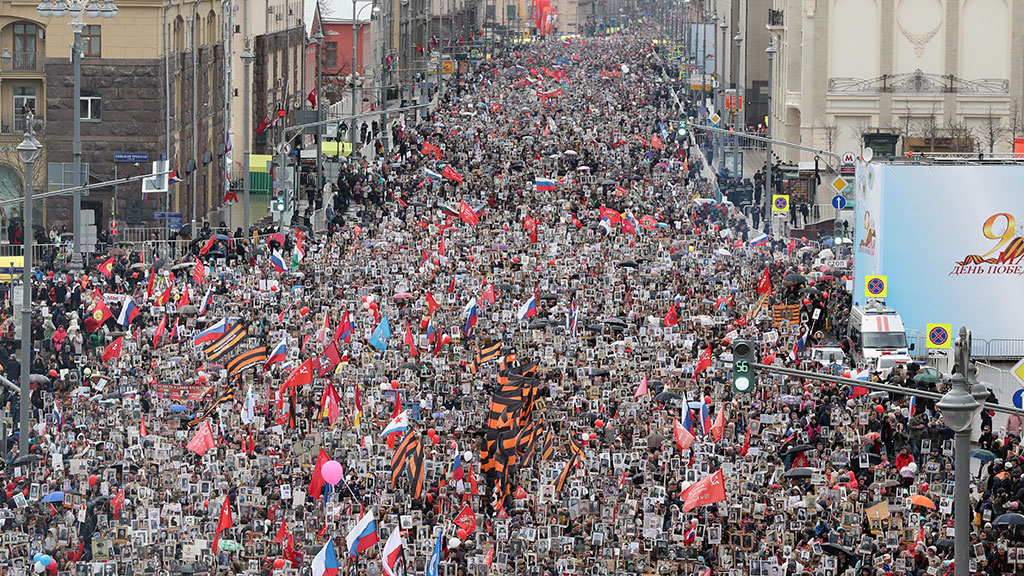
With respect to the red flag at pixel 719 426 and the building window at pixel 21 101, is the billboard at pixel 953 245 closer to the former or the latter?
the red flag at pixel 719 426

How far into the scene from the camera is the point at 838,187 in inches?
2269

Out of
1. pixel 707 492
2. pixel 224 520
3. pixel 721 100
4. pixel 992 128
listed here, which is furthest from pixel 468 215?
pixel 721 100

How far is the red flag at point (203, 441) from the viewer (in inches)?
1058

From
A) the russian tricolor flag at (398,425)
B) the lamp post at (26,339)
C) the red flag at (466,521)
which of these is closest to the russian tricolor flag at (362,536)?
the red flag at (466,521)

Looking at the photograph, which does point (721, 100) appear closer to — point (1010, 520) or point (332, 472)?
point (1010, 520)

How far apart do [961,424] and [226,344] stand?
55.2 ft

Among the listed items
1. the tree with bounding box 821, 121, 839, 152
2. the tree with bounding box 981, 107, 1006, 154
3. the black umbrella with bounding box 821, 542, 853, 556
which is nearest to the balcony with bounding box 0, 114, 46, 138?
the tree with bounding box 821, 121, 839, 152

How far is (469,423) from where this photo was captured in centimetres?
2931

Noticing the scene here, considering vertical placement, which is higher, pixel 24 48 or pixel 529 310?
pixel 24 48

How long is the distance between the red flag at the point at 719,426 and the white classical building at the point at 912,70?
51310 mm

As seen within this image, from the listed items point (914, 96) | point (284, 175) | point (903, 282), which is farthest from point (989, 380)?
point (914, 96)

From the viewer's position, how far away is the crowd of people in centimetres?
2311

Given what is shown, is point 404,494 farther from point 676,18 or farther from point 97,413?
point 676,18

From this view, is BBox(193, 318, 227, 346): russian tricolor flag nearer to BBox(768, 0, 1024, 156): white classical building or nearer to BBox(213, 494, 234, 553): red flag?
BBox(213, 494, 234, 553): red flag
